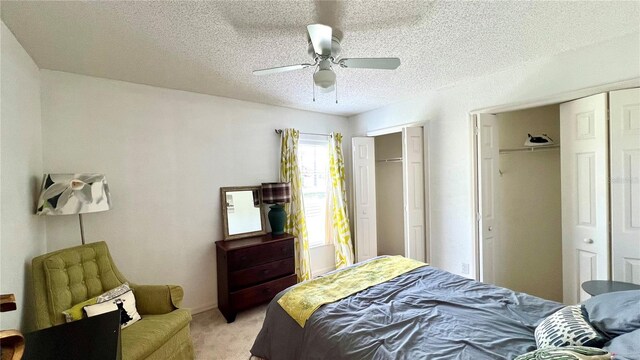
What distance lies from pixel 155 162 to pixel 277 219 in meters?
1.48

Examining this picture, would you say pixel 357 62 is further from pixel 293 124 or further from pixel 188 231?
pixel 188 231

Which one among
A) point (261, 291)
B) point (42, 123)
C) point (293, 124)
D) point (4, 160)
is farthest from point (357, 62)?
point (42, 123)

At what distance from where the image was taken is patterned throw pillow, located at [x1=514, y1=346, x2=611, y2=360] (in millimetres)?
864

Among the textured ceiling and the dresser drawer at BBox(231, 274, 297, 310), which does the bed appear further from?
the textured ceiling

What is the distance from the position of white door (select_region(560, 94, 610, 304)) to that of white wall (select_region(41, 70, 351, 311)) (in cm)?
322

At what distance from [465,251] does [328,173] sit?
211 centimetres

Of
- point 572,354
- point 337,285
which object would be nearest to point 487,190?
point 337,285

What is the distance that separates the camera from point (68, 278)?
1.87 m

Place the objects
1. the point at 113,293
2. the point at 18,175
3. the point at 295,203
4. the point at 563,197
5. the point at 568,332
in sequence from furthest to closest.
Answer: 1. the point at 295,203
2. the point at 563,197
3. the point at 113,293
4. the point at 18,175
5. the point at 568,332

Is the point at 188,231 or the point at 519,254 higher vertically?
the point at 188,231

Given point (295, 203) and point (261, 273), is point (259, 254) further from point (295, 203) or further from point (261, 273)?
point (295, 203)

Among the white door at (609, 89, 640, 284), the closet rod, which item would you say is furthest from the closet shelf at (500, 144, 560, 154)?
the white door at (609, 89, 640, 284)

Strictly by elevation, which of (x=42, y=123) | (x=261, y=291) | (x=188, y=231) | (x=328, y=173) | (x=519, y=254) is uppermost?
(x=42, y=123)

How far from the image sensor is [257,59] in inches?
82.9
